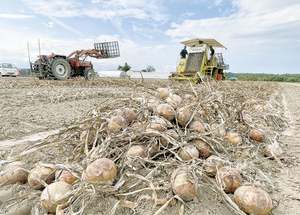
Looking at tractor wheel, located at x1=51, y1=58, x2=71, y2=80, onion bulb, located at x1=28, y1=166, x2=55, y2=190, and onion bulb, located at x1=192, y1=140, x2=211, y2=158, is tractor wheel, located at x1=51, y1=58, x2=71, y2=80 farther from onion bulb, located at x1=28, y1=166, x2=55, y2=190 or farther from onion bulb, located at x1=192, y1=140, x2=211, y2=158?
onion bulb, located at x1=192, y1=140, x2=211, y2=158

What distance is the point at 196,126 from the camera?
1852 mm

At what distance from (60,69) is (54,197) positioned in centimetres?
1145

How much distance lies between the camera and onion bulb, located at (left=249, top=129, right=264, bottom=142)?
→ 2.37 m

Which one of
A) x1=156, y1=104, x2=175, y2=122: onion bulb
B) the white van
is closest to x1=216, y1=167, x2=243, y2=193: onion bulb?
x1=156, y1=104, x2=175, y2=122: onion bulb

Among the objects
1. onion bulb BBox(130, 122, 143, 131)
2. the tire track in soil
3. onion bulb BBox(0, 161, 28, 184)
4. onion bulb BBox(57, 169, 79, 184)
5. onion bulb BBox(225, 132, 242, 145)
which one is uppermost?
onion bulb BBox(130, 122, 143, 131)

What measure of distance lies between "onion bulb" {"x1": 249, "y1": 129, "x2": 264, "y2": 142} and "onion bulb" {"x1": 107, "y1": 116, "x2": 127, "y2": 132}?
1.71 m

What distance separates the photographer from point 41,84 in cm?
879

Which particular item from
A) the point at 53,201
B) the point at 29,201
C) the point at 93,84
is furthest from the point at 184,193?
the point at 93,84

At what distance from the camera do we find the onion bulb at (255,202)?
1.18 meters

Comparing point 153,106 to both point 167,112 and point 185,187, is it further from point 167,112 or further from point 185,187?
point 185,187

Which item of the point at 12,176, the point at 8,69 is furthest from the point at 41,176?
the point at 8,69

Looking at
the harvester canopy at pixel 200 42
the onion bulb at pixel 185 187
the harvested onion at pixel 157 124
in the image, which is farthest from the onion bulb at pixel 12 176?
the harvester canopy at pixel 200 42

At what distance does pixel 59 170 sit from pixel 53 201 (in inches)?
13.3

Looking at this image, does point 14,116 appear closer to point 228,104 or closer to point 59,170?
point 59,170
